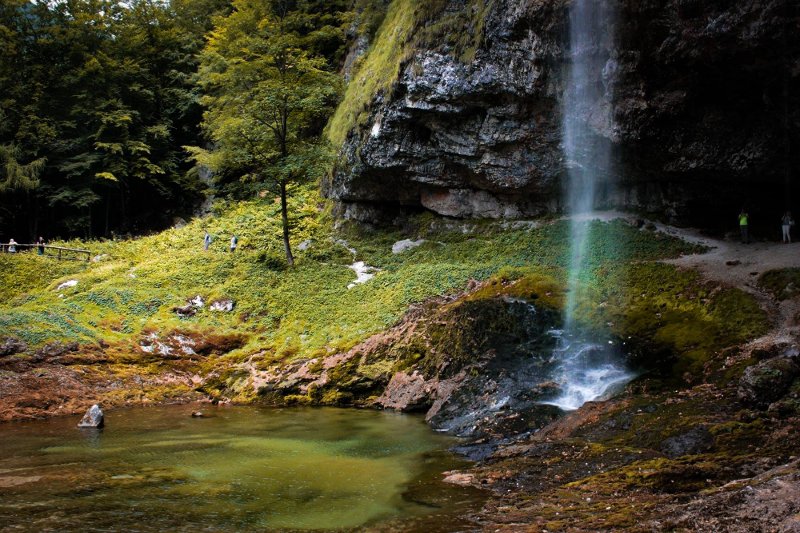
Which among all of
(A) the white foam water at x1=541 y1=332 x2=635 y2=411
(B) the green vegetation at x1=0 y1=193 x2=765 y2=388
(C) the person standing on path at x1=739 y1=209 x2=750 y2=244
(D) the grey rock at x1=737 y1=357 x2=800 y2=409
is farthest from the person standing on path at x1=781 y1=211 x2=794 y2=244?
(D) the grey rock at x1=737 y1=357 x2=800 y2=409

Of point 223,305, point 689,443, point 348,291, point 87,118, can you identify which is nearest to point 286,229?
point 223,305

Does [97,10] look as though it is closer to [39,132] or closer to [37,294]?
[39,132]

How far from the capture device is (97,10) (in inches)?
1598

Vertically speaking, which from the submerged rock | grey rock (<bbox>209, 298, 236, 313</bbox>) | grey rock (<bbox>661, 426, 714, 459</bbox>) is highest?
grey rock (<bbox>209, 298, 236, 313</bbox>)

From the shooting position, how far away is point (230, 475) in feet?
34.9

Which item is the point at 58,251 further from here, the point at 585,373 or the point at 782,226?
the point at 782,226

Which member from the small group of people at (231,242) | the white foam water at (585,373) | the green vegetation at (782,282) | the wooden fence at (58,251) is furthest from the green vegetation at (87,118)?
the green vegetation at (782,282)

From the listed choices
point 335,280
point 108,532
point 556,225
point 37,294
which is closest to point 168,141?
point 37,294

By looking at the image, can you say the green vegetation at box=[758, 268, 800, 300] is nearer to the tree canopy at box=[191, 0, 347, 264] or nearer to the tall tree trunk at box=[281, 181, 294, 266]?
the tree canopy at box=[191, 0, 347, 264]

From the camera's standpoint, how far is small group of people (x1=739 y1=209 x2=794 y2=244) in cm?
2016

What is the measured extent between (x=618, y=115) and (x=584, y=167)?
282cm

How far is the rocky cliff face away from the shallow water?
13.8 metres

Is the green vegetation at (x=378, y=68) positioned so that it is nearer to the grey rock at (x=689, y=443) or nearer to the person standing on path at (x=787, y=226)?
the person standing on path at (x=787, y=226)

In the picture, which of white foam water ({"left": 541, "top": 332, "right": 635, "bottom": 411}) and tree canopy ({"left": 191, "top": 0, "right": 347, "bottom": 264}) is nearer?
white foam water ({"left": 541, "top": 332, "right": 635, "bottom": 411})
